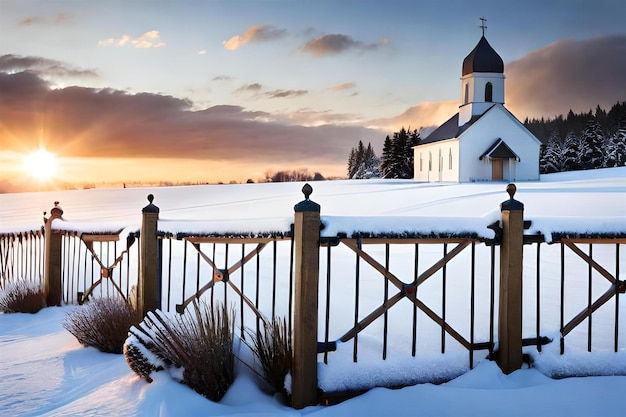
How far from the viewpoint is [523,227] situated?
13.7 ft

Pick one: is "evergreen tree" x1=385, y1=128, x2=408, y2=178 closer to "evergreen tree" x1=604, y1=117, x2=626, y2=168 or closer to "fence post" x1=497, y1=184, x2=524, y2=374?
"evergreen tree" x1=604, y1=117, x2=626, y2=168

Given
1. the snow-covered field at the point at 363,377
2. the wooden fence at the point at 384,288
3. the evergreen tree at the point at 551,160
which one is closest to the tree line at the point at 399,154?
the evergreen tree at the point at 551,160

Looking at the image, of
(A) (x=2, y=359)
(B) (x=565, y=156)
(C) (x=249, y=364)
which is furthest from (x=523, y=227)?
(B) (x=565, y=156)

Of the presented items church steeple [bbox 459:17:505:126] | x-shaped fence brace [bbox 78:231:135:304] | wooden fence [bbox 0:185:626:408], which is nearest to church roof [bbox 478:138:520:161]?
church steeple [bbox 459:17:505:126]

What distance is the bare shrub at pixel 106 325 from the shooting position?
16.9 feet

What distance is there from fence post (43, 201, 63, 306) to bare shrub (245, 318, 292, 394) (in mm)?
5120

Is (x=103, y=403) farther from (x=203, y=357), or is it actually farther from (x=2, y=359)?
(x=2, y=359)

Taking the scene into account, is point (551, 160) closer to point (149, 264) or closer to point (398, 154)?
point (398, 154)

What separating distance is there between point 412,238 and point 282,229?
3.29ft

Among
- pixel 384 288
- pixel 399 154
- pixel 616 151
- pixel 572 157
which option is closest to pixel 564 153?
pixel 572 157

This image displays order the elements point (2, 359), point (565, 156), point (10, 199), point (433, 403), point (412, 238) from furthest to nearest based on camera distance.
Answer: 1. point (565, 156)
2. point (10, 199)
3. point (2, 359)
4. point (412, 238)
5. point (433, 403)

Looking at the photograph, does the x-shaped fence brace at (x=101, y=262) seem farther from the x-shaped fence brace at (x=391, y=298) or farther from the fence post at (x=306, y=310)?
the x-shaped fence brace at (x=391, y=298)

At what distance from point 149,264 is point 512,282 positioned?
3.36 meters

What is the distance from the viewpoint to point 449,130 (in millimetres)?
40312
